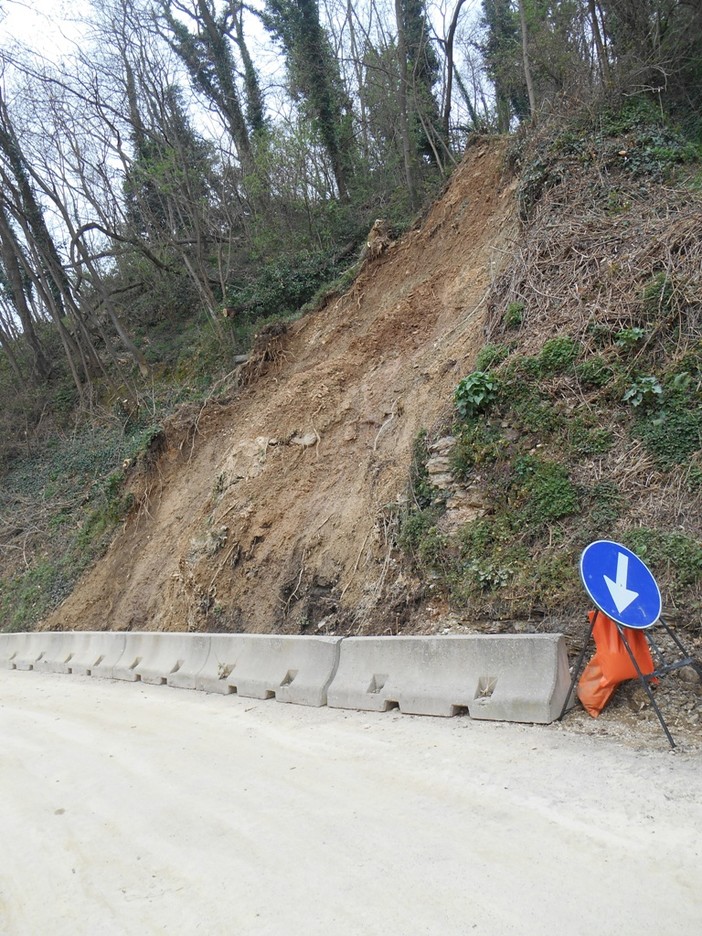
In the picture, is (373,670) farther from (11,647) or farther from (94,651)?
(11,647)

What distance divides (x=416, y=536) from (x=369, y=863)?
463 centimetres

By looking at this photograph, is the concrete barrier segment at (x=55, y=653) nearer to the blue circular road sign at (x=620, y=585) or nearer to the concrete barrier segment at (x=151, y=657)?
the concrete barrier segment at (x=151, y=657)

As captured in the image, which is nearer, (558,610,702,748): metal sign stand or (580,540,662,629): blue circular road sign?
(558,610,702,748): metal sign stand

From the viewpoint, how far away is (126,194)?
25844 millimetres

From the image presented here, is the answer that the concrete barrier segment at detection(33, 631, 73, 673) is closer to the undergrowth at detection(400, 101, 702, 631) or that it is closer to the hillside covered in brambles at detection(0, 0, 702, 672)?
the hillside covered in brambles at detection(0, 0, 702, 672)

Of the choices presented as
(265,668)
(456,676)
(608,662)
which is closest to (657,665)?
(608,662)

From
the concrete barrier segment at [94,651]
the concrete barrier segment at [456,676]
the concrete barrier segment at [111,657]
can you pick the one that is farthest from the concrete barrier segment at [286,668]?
the concrete barrier segment at [94,651]

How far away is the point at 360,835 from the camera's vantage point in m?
4.47

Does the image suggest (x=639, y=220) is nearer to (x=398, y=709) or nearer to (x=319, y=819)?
(x=398, y=709)

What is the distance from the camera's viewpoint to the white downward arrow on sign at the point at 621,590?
210 inches

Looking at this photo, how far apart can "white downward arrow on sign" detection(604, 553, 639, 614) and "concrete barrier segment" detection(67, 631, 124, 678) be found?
8.20 m

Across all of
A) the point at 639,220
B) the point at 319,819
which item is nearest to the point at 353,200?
the point at 639,220

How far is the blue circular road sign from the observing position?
17.3 ft

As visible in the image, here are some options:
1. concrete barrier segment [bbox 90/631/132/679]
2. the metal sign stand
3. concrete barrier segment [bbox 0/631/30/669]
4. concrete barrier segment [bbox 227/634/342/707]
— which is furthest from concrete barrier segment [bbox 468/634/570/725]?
concrete barrier segment [bbox 0/631/30/669]
